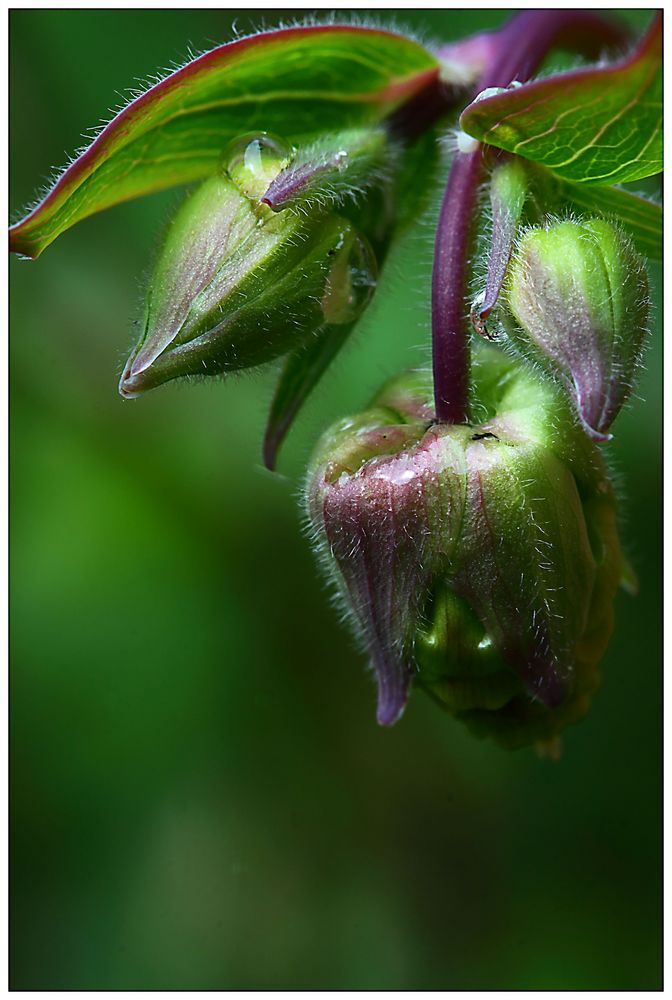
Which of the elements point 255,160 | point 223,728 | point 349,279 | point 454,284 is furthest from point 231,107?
point 223,728

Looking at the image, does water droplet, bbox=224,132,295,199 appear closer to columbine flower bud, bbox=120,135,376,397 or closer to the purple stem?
columbine flower bud, bbox=120,135,376,397

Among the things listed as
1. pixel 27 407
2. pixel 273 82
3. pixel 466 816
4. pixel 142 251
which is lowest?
pixel 466 816

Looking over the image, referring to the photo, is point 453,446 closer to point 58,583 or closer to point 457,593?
point 457,593

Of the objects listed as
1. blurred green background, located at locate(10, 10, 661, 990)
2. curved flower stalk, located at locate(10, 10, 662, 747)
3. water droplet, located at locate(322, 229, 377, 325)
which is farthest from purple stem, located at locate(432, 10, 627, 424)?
blurred green background, located at locate(10, 10, 661, 990)

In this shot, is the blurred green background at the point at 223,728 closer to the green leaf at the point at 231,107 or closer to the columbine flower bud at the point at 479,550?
the green leaf at the point at 231,107

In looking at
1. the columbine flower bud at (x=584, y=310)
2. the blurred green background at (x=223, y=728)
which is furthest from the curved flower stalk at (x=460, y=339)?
the blurred green background at (x=223, y=728)

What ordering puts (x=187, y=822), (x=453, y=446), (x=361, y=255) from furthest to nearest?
1. (x=187, y=822)
2. (x=361, y=255)
3. (x=453, y=446)

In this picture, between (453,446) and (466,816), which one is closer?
(453,446)

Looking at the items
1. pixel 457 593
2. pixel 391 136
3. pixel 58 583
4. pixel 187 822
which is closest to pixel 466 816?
pixel 187 822
